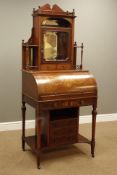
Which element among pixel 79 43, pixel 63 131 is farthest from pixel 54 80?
pixel 79 43

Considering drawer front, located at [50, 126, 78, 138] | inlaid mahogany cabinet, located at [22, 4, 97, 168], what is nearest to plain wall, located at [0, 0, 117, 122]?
inlaid mahogany cabinet, located at [22, 4, 97, 168]

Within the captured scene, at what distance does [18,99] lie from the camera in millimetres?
3654

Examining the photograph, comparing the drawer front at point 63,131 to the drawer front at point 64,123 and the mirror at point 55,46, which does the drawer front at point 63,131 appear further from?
the mirror at point 55,46

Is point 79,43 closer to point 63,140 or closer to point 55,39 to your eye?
point 55,39

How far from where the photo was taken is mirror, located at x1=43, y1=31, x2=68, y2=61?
9.15 feet

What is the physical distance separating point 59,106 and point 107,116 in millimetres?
1782

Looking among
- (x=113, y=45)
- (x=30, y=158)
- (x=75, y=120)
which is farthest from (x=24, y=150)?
(x=113, y=45)

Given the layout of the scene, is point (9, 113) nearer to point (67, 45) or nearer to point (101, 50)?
point (67, 45)

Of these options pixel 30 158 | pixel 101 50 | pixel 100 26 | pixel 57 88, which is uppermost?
pixel 100 26

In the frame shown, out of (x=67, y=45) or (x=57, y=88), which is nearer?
(x=57, y=88)

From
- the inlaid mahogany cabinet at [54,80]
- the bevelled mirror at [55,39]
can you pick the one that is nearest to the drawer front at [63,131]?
the inlaid mahogany cabinet at [54,80]

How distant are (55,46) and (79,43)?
1020 millimetres

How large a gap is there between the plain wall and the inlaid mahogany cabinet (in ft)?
2.39

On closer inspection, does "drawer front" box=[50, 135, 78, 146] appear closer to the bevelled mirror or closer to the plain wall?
the bevelled mirror
